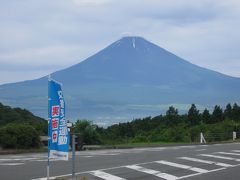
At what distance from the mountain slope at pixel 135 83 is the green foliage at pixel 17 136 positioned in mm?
66446

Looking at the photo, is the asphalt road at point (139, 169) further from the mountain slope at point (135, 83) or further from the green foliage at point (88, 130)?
the mountain slope at point (135, 83)

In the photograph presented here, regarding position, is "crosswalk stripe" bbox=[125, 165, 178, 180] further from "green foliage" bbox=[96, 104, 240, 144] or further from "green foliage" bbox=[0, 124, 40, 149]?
"green foliage" bbox=[96, 104, 240, 144]

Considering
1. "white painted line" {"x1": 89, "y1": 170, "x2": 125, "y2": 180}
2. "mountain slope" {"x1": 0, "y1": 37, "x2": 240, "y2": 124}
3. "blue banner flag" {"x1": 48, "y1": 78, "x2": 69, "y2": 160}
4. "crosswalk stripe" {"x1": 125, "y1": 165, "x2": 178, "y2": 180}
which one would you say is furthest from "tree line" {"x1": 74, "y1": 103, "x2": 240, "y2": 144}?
"mountain slope" {"x1": 0, "y1": 37, "x2": 240, "y2": 124}

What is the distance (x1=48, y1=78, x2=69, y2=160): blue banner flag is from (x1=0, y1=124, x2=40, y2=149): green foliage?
653 inches

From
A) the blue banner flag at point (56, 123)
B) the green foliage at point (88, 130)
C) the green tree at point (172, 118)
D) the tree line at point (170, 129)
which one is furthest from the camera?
the green tree at point (172, 118)

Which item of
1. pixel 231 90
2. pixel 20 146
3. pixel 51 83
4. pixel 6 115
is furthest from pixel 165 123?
pixel 231 90

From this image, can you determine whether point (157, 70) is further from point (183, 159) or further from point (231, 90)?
point (183, 159)

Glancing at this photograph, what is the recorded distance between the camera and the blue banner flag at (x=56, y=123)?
39.2ft

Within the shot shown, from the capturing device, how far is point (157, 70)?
141500 millimetres

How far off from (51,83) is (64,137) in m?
1.19

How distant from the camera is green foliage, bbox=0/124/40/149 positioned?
28.2 meters

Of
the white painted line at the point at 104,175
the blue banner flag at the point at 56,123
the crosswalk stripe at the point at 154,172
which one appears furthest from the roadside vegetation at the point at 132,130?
the blue banner flag at the point at 56,123

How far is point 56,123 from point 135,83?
121245 mm

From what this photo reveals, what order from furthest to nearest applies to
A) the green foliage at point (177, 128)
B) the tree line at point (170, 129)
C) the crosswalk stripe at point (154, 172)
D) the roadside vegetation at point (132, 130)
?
the green foliage at point (177, 128) → the tree line at point (170, 129) → the roadside vegetation at point (132, 130) → the crosswalk stripe at point (154, 172)
